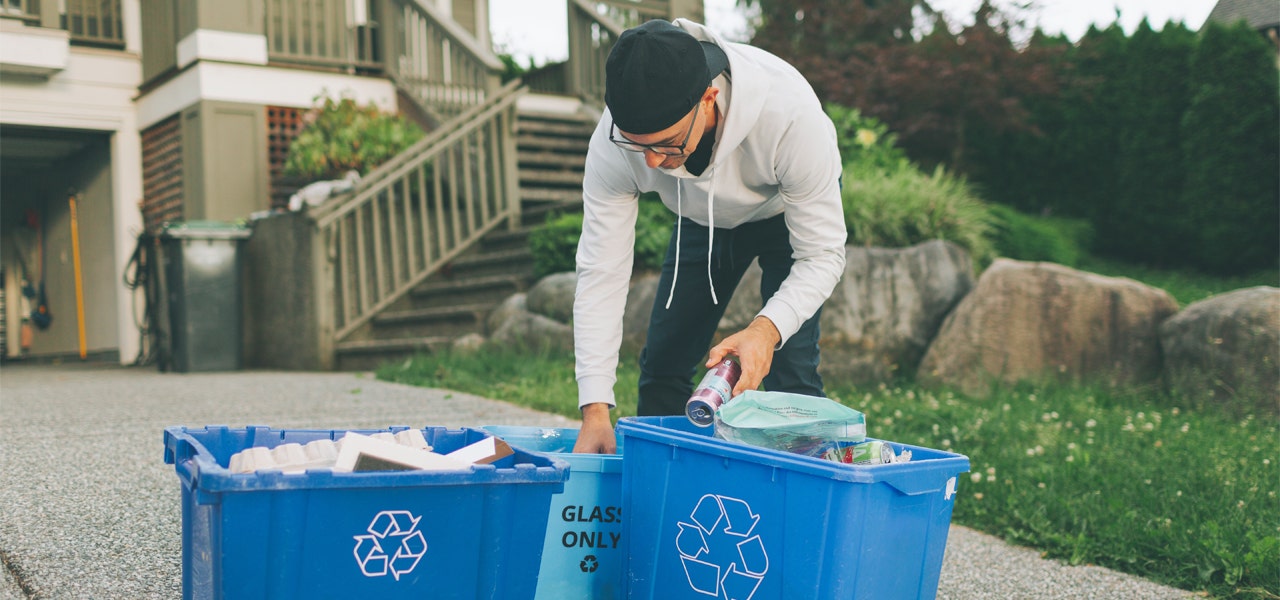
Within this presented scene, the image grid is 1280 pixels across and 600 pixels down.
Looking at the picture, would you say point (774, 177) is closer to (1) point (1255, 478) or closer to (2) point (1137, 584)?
(2) point (1137, 584)

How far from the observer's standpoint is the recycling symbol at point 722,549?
6.46 feet

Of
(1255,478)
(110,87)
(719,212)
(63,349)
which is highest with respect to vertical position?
(110,87)

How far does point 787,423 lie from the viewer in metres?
2.07

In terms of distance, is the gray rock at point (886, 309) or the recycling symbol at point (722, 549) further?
the gray rock at point (886, 309)

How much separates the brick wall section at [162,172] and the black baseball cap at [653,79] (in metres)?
9.08

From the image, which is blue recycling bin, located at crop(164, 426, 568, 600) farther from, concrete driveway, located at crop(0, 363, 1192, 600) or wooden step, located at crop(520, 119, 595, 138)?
wooden step, located at crop(520, 119, 595, 138)

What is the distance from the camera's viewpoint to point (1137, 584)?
277cm

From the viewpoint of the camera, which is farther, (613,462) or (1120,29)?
(1120,29)

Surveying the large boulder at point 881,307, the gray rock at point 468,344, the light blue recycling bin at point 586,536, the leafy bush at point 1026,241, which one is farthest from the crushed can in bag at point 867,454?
the leafy bush at point 1026,241

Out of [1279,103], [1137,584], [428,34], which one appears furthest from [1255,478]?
[428,34]

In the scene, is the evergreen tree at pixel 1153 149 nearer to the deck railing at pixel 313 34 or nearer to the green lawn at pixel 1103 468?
the green lawn at pixel 1103 468

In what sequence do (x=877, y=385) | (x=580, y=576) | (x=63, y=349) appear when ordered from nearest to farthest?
(x=580, y=576), (x=877, y=385), (x=63, y=349)

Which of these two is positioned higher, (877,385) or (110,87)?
(110,87)

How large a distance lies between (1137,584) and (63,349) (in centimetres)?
1618
